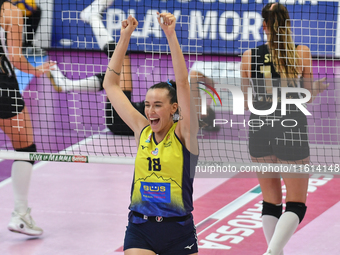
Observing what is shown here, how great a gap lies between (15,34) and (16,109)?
0.72 meters

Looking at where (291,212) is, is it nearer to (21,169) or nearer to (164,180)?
(164,180)

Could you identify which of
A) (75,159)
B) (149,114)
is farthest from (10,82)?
(149,114)

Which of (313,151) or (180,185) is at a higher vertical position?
(180,185)

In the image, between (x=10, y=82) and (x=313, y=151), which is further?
(x=313, y=151)

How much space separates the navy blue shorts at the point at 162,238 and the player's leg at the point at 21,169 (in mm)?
2228

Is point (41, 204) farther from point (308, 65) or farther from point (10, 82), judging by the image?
point (308, 65)

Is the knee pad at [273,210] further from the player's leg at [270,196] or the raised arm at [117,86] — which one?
the raised arm at [117,86]

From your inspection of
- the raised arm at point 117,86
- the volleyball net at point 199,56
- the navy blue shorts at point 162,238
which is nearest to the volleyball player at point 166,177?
the navy blue shorts at point 162,238

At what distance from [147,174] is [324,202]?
3.40 m

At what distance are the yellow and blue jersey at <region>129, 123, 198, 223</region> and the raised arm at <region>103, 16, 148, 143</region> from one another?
9.8 inches

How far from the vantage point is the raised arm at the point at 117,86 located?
317 cm

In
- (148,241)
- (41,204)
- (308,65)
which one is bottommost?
(41,204)

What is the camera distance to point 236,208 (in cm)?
561

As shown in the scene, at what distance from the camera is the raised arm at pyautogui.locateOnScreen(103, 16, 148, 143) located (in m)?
3.17
